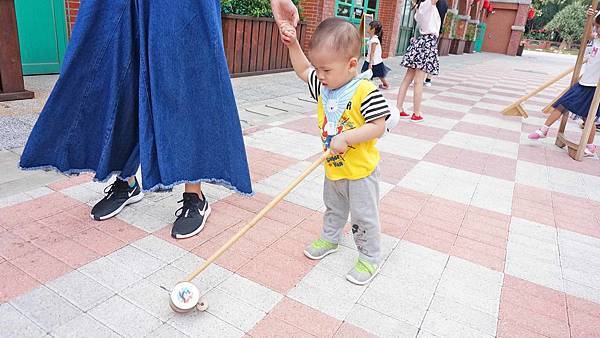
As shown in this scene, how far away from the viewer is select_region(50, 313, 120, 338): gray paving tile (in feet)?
5.21

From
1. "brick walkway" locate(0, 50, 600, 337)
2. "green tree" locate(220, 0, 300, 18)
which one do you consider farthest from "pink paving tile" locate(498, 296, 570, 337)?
"green tree" locate(220, 0, 300, 18)

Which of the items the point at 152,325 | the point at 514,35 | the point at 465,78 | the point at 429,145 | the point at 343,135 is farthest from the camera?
the point at 514,35

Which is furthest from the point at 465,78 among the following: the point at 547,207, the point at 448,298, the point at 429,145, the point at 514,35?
the point at 514,35

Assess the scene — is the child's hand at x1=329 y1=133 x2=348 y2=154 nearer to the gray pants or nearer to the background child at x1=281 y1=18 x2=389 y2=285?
the background child at x1=281 y1=18 x2=389 y2=285

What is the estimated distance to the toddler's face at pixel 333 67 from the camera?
1.74 meters

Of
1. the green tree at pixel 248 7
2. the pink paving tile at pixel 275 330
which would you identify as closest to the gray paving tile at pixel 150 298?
the pink paving tile at pixel 275 330

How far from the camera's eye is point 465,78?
1136 cm

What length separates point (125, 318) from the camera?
1694 millimetres

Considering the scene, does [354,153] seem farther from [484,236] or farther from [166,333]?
[484,236]

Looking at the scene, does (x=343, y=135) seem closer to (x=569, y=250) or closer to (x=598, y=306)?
(x=598, y=306)

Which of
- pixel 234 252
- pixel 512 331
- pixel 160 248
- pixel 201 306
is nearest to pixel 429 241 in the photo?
pixel 512 331

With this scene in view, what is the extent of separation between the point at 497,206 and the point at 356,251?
138cm

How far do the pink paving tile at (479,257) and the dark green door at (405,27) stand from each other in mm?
13154

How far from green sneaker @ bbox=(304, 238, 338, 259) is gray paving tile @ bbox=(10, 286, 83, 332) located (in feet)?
3.47
